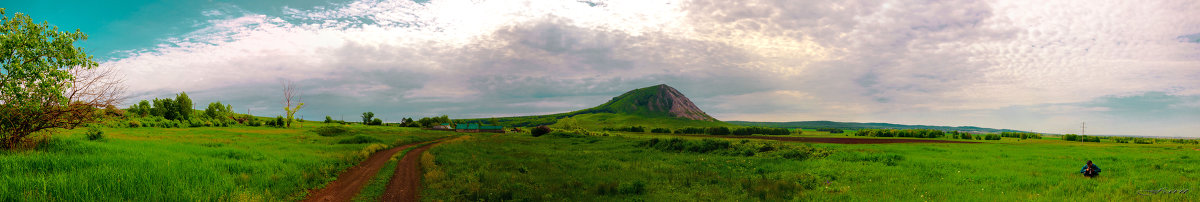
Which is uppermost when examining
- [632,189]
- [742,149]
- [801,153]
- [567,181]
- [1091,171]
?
[1091,171]

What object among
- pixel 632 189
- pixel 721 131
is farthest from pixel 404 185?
pixel 721 131

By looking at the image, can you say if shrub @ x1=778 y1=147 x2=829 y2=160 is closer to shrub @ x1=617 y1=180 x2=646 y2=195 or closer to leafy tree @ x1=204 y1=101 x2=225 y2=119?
shrub @ x1=617 y1=180 x2=646 y2=195

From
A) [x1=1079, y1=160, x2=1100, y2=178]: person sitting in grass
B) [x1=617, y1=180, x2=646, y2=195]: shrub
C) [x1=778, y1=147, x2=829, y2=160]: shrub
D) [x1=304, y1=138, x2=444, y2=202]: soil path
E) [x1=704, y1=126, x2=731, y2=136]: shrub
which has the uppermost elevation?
[x1=1079, y1=160, x2=1100, y2=178]: person sitting in grass

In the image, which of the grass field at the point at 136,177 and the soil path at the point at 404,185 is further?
the soil path at the point at 404,185

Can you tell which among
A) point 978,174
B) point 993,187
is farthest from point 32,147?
point 978,174

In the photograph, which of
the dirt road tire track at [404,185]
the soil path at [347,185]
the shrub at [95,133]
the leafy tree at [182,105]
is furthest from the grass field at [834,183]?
the leafy tree at [182,105]

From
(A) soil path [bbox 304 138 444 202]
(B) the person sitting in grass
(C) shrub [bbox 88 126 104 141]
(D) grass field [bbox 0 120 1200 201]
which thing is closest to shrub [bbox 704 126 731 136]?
(D) grass field [bbox 0 120 1200 201]

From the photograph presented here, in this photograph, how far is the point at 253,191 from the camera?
47.0 ft

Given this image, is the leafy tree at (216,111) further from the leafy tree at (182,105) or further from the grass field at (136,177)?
the grass field at (136,177)

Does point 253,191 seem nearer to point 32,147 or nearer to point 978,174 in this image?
point 32,147

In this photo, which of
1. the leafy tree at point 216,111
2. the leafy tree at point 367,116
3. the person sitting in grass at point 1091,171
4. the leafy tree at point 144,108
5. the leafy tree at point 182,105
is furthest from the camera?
the leafy tree at point 367,116

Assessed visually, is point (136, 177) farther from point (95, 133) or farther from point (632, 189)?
point (632, 189)

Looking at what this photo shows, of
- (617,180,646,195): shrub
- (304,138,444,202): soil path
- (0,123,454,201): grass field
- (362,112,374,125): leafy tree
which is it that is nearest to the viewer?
(0,123,454,201): grass field

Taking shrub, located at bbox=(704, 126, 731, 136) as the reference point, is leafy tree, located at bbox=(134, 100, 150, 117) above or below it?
above
